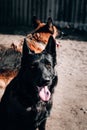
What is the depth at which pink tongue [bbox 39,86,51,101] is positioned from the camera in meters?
5.15

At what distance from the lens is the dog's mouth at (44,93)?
5121 mm

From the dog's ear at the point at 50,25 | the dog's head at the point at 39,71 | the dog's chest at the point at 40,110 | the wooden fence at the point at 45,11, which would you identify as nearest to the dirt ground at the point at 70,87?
the dog's chest at the point at 40,110

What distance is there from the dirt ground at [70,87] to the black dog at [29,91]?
1317 millimetres

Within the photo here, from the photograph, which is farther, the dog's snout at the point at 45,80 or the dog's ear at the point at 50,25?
the dog's ear at the point at 50,25

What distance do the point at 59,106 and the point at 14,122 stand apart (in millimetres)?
2168

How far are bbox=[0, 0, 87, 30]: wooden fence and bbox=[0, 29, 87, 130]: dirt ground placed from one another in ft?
5.42

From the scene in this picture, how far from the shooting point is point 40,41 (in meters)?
8.71

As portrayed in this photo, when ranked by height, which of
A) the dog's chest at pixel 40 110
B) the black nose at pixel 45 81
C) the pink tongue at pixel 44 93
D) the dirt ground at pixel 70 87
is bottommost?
the dirt ground at pixel 70 87

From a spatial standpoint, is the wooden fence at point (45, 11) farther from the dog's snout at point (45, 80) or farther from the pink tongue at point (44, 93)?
the dog's snout at point (45, 80)

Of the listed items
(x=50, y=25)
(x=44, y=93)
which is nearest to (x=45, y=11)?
(x=50, y=25)

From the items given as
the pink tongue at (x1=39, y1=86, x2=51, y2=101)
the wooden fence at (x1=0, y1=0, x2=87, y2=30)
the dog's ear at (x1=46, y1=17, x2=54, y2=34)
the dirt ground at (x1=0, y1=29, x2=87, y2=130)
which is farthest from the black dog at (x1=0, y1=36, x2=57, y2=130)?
the wooden fence at (x1=0, y1=0, x2=87, y2=30)

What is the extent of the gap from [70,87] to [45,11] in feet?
19.6

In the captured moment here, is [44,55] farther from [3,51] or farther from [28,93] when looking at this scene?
[3,51]

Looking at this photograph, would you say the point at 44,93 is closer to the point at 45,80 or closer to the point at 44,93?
the point at 44,93
